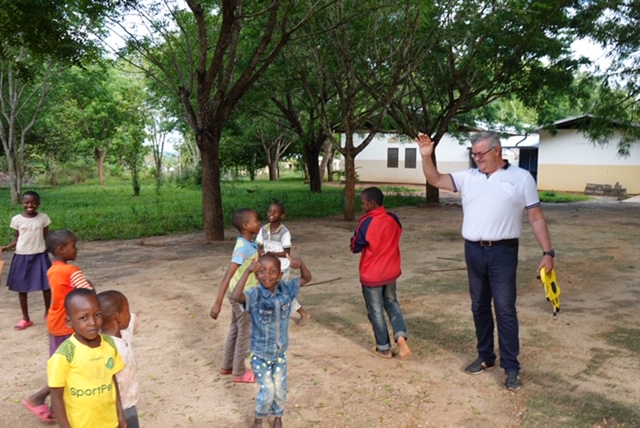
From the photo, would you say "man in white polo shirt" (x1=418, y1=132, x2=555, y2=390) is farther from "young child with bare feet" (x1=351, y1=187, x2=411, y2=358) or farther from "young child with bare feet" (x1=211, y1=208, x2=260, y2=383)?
"young child with bare feet" (x1=211, y1=208, x2=260, y2=383)

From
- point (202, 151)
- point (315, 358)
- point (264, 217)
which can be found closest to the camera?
point (315, 358)

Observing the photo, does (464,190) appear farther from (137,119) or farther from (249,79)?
(137,119)

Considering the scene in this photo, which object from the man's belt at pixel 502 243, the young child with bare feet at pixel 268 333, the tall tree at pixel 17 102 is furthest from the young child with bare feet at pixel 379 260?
the tall tree at pixel 17 102

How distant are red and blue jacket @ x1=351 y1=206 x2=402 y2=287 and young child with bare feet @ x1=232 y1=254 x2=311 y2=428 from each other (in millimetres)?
1432

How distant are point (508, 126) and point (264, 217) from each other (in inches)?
889

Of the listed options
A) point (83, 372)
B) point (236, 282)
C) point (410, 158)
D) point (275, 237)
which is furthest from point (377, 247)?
point (410, 158)

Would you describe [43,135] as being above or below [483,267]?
above

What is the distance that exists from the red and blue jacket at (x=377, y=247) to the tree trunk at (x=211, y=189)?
289 inches

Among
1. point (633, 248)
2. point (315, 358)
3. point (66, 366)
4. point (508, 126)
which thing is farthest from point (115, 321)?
point (508, 126)

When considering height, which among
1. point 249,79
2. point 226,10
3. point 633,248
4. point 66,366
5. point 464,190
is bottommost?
point 633,248

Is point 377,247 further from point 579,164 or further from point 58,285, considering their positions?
point 579,164

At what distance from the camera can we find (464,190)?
14.6 ft

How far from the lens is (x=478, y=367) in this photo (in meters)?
4.65

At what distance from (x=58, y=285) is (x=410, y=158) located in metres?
35.1
